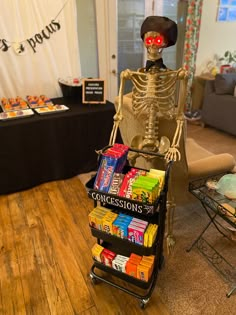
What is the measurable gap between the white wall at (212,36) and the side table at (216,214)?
311 centimetres

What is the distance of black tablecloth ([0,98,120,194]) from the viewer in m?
2.07

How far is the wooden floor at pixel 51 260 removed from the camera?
131 cm

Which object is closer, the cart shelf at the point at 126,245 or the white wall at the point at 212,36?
the cart shelf at the point at 126,245

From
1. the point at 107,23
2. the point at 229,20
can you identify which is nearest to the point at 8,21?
the point at 107,23

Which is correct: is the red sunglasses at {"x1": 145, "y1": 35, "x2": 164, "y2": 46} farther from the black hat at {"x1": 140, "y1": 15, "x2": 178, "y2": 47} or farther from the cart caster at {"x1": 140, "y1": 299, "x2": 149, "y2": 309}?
the cart caster at {"x1": 140, "y1": 299, "x2": 149, "y2": 309}

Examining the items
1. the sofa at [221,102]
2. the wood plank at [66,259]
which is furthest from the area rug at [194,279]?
the sofa at [221,102]

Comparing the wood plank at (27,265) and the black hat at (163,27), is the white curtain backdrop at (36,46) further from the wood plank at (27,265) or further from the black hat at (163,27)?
the black hat at (163,27)

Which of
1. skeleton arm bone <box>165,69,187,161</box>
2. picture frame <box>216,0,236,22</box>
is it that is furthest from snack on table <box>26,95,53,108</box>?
picture frame <box>216,0,236,22</box>

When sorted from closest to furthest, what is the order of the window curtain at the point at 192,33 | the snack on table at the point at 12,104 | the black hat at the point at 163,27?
the black hat at the point at 163,27 < the snack on table at the point at 12,104 < the window curtain at the point at 192,33

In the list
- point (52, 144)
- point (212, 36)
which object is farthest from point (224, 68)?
point (52, 144)

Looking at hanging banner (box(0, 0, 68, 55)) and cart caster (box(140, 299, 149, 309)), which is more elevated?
hanging banner (box(0, 0, 68, 55))

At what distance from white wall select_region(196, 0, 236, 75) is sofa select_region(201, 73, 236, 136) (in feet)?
2.32

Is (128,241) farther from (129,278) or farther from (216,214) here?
(216,214)

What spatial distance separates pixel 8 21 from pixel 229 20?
3430 millimetres
